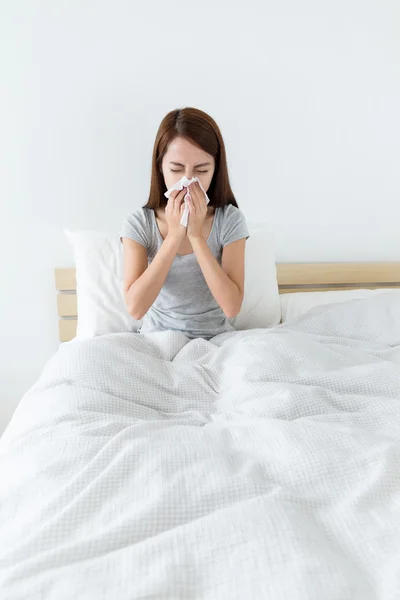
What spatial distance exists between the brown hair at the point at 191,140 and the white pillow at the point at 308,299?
463 millimetres

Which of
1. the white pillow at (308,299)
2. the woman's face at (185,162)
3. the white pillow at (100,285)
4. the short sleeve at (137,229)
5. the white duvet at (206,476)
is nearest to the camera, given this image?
the white duvet at (206,476)

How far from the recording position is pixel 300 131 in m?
1.97

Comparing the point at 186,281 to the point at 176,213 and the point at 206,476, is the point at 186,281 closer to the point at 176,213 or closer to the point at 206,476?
the point at 176,213

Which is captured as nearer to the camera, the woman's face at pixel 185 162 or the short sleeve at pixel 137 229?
the woman's face at pixel 185 162

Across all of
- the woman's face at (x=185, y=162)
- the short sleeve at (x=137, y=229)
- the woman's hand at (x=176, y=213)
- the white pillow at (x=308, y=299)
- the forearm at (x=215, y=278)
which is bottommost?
the white pillow at (x=308, y=299)

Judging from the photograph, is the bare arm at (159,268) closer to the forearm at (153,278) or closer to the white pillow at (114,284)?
the forearm at (153,278)

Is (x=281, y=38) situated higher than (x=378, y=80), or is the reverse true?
(x=281, y=38)

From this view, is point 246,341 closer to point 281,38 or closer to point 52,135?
point 52,135

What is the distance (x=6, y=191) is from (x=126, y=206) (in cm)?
41

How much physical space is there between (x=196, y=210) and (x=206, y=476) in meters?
0.84

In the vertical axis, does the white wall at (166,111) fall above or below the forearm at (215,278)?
above

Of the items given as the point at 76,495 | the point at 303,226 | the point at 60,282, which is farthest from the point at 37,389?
the point at 303,226

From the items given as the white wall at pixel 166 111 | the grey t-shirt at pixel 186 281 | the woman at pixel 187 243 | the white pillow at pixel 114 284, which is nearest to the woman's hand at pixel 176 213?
the woman at pixel 187 243

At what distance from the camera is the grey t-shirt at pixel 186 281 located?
1.54 meters
